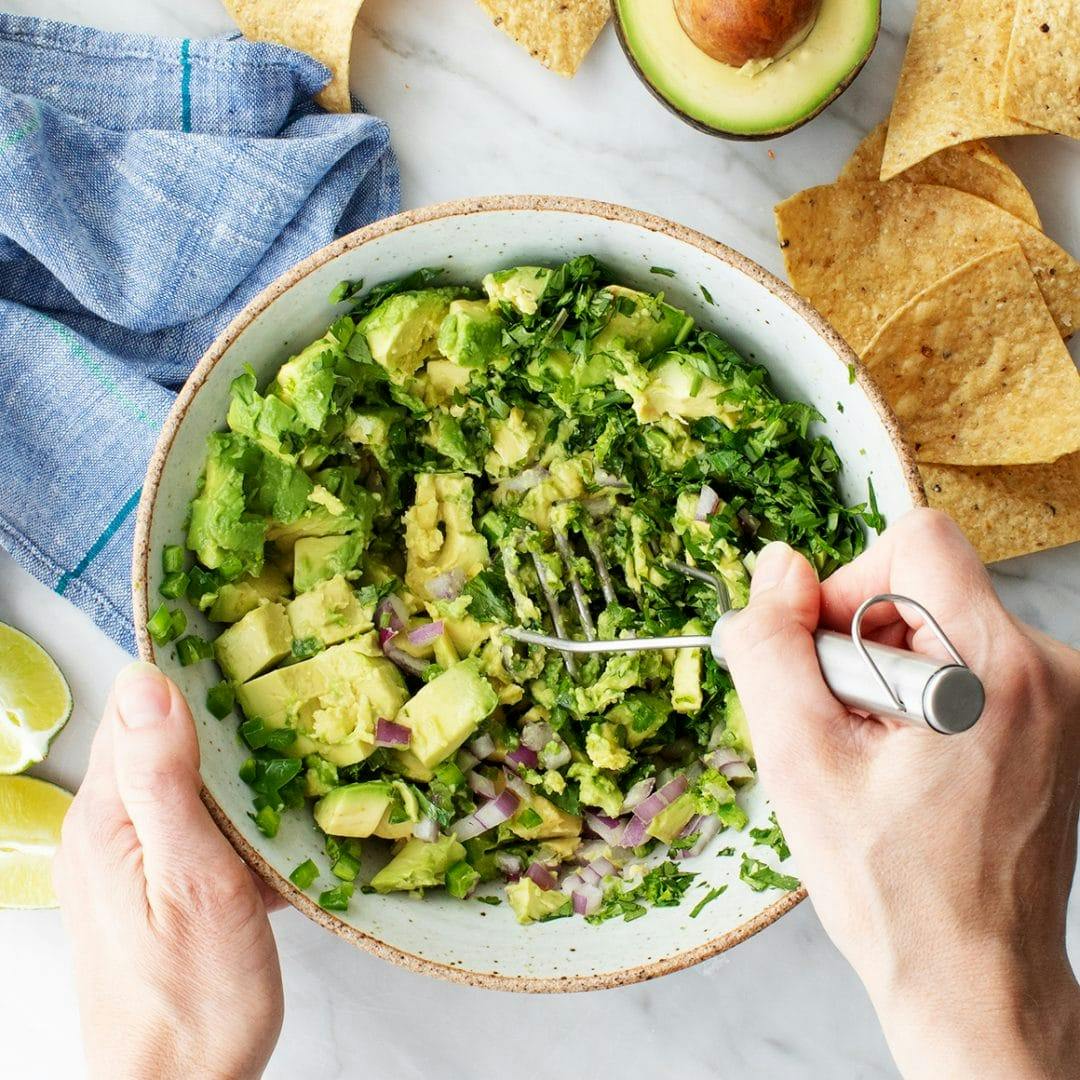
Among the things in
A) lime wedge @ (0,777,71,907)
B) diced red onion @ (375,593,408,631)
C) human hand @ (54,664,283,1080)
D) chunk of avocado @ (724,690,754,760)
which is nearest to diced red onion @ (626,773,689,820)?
chunk of avocado @ (724,690,754,760)

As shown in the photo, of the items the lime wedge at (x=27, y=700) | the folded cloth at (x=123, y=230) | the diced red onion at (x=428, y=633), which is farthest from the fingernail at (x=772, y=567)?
the lime wedge at (x=27, y=700)

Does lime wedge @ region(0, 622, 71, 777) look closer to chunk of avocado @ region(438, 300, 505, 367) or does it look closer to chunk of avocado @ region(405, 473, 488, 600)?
chunk of avocado @ region(405, 473, 488, 600)

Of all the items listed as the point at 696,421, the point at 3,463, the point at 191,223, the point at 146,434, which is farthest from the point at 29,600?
the point at 696,421

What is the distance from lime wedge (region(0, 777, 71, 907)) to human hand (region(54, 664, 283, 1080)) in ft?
1.47

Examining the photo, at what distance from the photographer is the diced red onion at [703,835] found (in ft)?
5.58

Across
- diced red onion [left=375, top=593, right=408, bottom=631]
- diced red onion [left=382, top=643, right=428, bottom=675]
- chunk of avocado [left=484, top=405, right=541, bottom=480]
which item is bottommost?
diced red onion [left=382, top=643, right=428, bottom=675]

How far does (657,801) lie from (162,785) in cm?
69

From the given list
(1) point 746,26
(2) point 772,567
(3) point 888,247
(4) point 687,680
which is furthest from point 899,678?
(3) point 888,247

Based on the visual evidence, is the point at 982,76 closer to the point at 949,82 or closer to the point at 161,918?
the point at 949,82

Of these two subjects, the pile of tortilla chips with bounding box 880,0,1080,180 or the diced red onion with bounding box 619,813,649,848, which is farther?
the pile of tortilla chips with bounding box 880,0,1080,180

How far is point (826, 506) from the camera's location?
167 cm

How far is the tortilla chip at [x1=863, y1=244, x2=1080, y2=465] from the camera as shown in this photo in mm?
1909

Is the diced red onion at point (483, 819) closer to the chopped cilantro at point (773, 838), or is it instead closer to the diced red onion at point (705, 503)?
the chopped cilantro at point (773, 838)

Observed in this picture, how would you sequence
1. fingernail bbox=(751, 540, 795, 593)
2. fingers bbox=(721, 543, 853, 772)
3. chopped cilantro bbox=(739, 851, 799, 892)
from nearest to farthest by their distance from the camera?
fingers bbox=(721, 543, 853, 772) → fingernail bbox=(751, 540, 795, 593) → chopped cilantro bbox=(739, 851, 799, 892)
